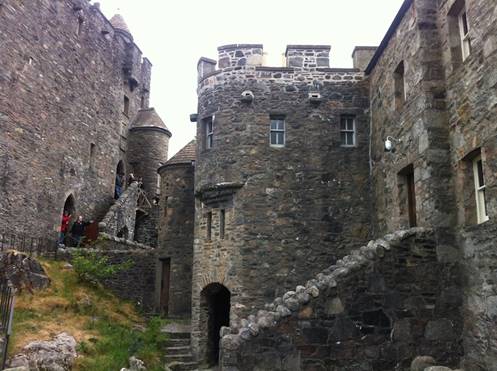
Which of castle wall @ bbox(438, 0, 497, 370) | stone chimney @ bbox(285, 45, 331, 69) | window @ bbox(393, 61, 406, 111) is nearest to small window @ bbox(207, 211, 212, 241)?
stone chimney @ bbox(285, 45, 331, 69)

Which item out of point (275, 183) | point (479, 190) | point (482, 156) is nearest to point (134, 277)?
point (275, 183)

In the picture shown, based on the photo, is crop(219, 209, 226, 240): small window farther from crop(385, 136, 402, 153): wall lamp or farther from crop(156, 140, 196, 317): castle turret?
crop(385, 136, 402, 153): wall lamp

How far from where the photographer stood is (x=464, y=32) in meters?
11.2

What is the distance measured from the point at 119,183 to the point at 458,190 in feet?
72.0

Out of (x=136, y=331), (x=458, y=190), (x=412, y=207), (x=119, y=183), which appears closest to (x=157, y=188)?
(x=119, y=183)

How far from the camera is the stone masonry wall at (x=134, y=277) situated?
65.9 ft

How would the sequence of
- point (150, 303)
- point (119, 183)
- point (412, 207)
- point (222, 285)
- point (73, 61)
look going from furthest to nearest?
point (119, 183) → point (73, 61) → point (150, 303) → point (222, 285) → point (412, 207)

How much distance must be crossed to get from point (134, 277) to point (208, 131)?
6893 mm

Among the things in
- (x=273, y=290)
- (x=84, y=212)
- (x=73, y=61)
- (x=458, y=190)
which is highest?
(x=73, y=61)

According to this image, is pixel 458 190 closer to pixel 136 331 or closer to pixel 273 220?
pixel 273 220

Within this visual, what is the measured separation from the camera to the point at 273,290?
15570 millimetres

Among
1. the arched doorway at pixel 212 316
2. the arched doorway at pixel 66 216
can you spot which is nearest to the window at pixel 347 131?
the arched doorway at pixel 212 316

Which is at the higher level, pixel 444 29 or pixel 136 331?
pixel 444 29

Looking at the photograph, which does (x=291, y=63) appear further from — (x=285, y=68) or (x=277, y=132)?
(x=277, y=132)
